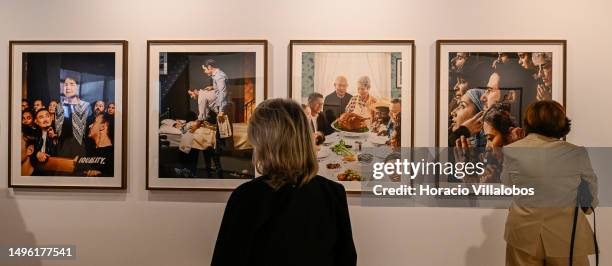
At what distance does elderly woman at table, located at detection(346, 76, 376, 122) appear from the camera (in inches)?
94.4

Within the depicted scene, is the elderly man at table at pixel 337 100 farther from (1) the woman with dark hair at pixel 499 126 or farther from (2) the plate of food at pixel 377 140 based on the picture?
(1) the woman with dark hair at pixel 499 126

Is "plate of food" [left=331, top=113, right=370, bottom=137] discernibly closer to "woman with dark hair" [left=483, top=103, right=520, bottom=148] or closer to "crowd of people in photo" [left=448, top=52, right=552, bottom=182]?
"crowd of people in photo" [left=448, top=52, right=552, bottom=182]

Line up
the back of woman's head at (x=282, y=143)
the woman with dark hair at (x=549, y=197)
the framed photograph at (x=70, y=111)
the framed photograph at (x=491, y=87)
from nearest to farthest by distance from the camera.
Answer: the back of woman's head at (x=282, y=143), the woman with dark hair at (x=549, y=197), the framed photograph at (x=491, y=87), the framed photograph at (x=70, y=111)

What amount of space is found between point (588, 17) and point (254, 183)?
2114mm

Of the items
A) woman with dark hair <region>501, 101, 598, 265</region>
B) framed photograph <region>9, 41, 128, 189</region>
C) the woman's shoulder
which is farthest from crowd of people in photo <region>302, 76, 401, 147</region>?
framed photograph <region>9, 41, 128, 189</region>

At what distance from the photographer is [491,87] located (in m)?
2.38

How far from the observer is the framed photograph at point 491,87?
2363 millimetres

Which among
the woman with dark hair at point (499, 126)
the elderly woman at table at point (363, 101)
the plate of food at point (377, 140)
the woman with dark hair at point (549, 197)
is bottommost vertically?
the woman with dark hair at point (549, 197)

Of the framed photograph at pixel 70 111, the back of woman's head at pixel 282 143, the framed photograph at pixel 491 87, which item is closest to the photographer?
the back of woman's head at pixel 282 143

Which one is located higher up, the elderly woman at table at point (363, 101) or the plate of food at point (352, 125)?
the elderly woman at table at point (363, 101)

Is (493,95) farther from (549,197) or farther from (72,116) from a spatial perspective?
(72,116)

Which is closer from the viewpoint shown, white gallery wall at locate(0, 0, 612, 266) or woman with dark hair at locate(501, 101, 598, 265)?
woman with dark hair at locate(501, 101, 598, 265)

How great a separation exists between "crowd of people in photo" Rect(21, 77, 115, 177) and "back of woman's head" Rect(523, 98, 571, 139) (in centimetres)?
220

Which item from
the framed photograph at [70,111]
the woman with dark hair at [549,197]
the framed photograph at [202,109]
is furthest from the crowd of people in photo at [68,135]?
the woman with dark hair at [549,197]
